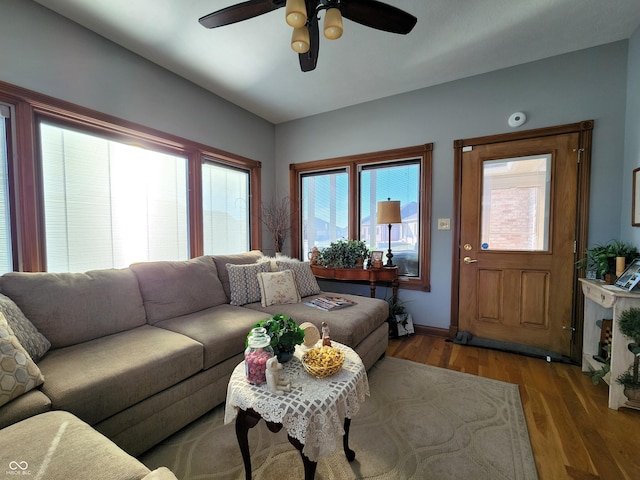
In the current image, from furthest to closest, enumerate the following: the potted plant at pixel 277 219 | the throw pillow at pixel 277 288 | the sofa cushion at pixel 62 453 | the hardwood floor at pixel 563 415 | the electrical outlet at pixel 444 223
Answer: the potted plant at pixel 277 219
the electrical outlet at pixel 444 223
the throw pillow at pixel 277 288
the hardwood floor at pixel 563 415
the sofa cushion at pixel 62 453

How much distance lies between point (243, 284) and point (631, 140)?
3.55m

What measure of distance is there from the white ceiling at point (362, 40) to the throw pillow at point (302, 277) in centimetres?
198

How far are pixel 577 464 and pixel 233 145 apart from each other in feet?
13.1

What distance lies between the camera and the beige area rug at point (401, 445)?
135 centimetres

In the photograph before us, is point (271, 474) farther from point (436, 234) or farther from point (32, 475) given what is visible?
point (436, 234)

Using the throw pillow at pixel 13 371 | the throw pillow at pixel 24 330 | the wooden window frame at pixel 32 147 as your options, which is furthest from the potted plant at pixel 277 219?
the throw pillow at pixel 13 371

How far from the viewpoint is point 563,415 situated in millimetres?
1772

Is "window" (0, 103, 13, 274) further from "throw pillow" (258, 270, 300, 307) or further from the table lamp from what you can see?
the table lamp

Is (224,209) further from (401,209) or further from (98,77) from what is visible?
(401,209)

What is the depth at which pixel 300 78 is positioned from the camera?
2875mm

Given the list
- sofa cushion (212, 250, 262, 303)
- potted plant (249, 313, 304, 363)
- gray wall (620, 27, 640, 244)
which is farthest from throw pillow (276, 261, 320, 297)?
gray wall (620, 27, 640, 244)

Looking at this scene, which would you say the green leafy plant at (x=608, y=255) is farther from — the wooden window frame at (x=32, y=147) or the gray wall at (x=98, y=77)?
the wooden window frame at (x=32, y=147)

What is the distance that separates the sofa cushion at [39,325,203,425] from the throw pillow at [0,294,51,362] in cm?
6

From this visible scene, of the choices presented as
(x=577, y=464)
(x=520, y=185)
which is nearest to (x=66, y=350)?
(x=577, y=464)
